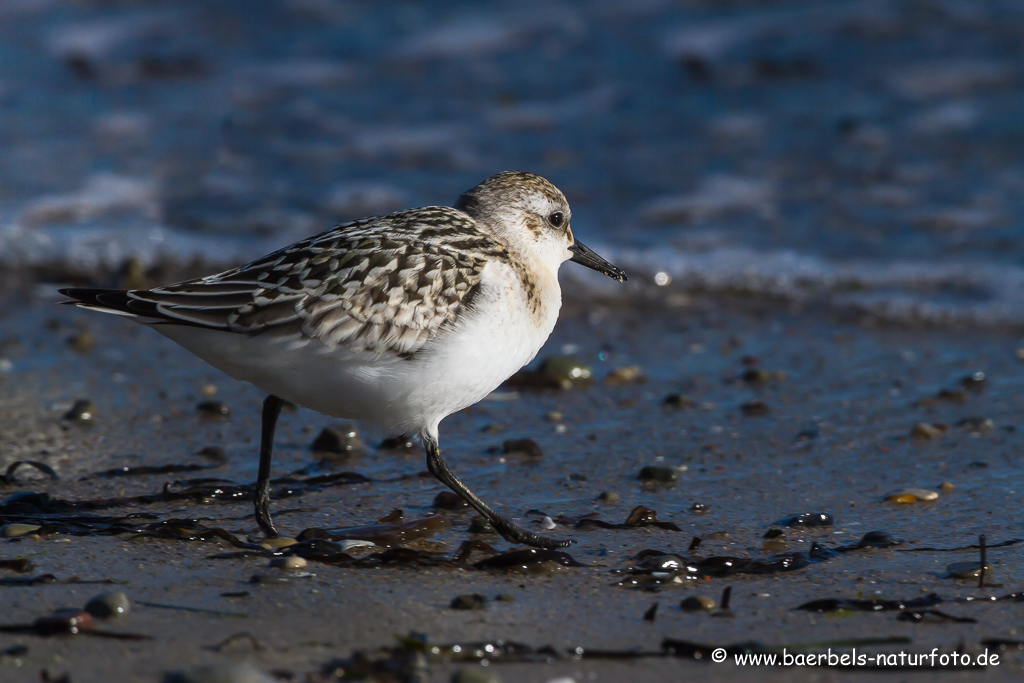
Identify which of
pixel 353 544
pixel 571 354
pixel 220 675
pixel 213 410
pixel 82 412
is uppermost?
pixel 571 354

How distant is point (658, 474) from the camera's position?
470 centimetres

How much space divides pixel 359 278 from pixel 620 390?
7.53 ft

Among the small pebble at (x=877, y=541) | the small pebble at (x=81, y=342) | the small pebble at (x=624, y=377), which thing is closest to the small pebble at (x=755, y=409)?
the small pebble at (x=624, y=377)

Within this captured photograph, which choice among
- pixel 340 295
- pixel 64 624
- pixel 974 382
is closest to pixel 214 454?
pixel 340 295

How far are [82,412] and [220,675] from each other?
2.96 metres

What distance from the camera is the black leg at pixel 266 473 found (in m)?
4.09

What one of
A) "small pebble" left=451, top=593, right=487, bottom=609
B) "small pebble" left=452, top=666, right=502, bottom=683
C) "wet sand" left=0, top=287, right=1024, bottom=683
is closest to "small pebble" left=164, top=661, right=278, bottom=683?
"wet sand" left=0, top=287, right=1024, bottom=683

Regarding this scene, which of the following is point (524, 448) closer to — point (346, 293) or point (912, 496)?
point (346, 293)

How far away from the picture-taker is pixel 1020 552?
153 inches

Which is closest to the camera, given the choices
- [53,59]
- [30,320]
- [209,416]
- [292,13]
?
[209,416]

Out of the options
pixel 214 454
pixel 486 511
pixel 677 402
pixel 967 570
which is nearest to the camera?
pixel 967 570

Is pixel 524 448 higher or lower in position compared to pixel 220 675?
higher

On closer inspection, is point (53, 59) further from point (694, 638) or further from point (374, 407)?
point (694, 638)

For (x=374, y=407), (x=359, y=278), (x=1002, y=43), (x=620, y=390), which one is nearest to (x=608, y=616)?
(x=374, y=407)
